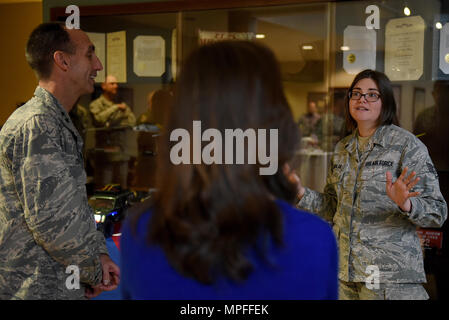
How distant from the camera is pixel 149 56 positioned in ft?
13.8

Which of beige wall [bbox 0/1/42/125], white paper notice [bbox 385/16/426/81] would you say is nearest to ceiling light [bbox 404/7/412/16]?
white paper notice [bbox 385/16/426/81]

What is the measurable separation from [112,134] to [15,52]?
2.17 m

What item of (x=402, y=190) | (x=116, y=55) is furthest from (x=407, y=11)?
(x=116, y=55)

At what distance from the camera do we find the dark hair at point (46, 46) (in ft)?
6.86

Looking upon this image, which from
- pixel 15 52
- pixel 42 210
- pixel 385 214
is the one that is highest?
pixel 15 52

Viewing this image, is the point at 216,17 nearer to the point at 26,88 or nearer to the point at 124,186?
the point at 124,186

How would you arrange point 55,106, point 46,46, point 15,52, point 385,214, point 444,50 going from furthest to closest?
point 15,52 < point 444,50 < point 385,214 < point 46,46 < point 55,106

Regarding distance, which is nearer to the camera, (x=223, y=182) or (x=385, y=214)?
(x=223, y=182)

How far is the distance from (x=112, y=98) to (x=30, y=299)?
2648 mm

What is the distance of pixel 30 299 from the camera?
1.89m

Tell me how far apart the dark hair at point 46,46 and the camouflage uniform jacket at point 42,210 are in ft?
0.62

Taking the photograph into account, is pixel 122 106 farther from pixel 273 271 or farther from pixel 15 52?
pixel 273 271

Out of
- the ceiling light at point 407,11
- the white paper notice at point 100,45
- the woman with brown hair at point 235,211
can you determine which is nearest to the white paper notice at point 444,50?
the ceiling light at point 407,11

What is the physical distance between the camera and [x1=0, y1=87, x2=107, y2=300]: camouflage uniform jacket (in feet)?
5.96
